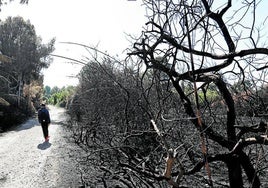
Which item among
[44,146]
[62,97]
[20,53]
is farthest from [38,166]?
[62,97]

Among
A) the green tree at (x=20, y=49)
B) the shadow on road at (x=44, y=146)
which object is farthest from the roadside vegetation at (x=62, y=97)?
the shadow on road at (x=44, y=146)

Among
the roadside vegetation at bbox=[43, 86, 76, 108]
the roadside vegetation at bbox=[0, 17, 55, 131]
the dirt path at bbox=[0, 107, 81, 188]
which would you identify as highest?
the roadside vegetation at bbox=[0, 17, 55, 131]

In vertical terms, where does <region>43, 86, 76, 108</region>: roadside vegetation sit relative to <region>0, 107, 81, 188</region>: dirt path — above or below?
above

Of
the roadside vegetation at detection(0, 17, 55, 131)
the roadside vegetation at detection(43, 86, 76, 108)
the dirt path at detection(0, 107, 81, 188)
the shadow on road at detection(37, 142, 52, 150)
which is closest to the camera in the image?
the dirt path at detection(0, 107, 81, 188)

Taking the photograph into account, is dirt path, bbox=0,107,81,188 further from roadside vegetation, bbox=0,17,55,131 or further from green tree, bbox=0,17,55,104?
green tree, bbox=0,17,55,104

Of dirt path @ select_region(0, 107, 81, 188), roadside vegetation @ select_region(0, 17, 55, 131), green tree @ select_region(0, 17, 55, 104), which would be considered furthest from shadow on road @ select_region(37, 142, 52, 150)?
green tree @ select_region(0, 17, 55, 104)

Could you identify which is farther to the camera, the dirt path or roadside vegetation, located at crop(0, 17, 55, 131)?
roadside vegetation, located at crop(0, 17, 55, 131)

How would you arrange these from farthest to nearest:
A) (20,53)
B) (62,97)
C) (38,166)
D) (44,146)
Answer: (62,97) < (20,53) < (44,146) < (38,166)

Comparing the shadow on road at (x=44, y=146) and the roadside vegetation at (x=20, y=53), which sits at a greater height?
the roadside vegetation at (x=20, y=53)

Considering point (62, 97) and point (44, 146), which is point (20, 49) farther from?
point (44, 146)

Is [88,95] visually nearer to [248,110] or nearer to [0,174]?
[0,174]

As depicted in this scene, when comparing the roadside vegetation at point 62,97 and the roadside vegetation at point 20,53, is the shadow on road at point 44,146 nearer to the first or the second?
the roadside vegetation at point 62,97

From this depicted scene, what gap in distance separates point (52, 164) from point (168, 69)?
7.13 meters

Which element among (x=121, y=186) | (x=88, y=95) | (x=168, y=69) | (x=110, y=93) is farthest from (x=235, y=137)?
(x=88, y=95)
